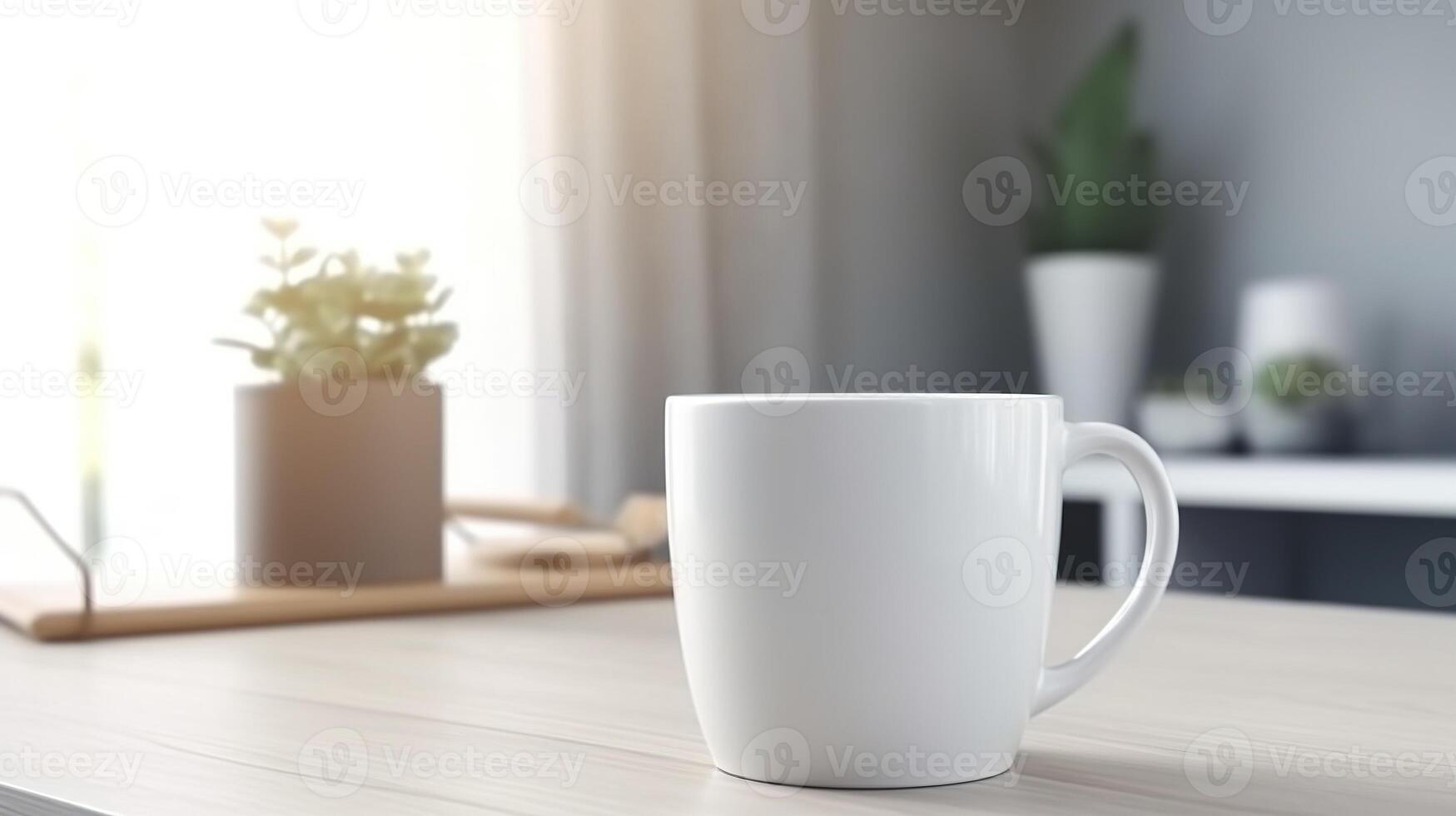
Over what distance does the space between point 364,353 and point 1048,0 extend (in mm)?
2831

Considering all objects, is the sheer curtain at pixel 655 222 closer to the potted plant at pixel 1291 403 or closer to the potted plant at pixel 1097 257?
the potted plant at pixel 1097 257

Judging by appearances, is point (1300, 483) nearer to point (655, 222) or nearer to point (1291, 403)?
point (1291, 403)

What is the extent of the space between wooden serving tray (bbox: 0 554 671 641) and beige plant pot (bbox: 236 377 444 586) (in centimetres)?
2

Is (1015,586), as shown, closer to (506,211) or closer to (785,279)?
(506,211)

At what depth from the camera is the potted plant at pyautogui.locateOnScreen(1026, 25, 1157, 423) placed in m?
2.80

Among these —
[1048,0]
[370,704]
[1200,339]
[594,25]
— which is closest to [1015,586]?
[370,704]

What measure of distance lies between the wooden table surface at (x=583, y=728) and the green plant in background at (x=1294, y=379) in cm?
193

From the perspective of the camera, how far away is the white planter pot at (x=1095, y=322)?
9.21ft

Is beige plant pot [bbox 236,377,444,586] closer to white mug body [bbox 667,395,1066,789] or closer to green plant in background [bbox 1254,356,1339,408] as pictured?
white mug body [bbox 667,395,1066,789]

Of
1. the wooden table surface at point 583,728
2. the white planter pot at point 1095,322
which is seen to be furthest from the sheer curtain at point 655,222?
the wooden table surface at point 583,728

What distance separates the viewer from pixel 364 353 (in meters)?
0.95

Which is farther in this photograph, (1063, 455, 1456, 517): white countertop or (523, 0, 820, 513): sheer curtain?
(523, 0, 820, 513): sheer curtain

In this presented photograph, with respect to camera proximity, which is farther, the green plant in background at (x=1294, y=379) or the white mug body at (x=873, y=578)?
the green plant in background at (x=1294, y=379)

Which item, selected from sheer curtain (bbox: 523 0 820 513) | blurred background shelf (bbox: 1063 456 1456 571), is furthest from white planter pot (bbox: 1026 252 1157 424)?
sheer curtain (bbox: 523 0 820 513)
